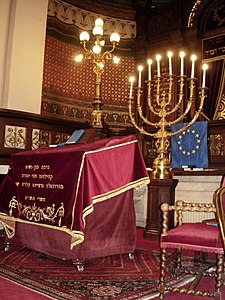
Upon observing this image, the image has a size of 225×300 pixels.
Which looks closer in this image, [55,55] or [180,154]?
[180,154]

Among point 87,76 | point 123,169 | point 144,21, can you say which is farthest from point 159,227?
point 144,21

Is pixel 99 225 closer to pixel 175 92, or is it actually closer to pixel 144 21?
pixel 175 92

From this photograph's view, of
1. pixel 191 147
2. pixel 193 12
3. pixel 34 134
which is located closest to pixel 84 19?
pixel 193 12

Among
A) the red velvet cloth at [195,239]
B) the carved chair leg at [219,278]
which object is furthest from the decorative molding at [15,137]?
the carved chair leg at [219,278]

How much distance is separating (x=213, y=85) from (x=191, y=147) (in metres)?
2.72

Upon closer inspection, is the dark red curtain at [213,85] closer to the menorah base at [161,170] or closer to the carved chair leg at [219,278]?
the menorah base at [161,170]

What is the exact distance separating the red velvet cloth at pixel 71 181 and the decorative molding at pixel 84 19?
5576 millimetres

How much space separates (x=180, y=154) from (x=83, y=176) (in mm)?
3284

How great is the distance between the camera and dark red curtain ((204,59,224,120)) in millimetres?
7879

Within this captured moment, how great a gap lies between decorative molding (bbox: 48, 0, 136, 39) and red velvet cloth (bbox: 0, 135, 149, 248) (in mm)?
5576

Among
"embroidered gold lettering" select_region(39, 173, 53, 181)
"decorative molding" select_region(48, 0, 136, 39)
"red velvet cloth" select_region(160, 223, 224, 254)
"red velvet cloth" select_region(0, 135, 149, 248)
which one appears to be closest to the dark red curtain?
"decorative molding" select_region(48, 0, 136, 39)

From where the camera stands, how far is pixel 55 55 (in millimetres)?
Answer: 8141

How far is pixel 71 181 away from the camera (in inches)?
120

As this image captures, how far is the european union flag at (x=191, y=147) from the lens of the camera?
5.71m
